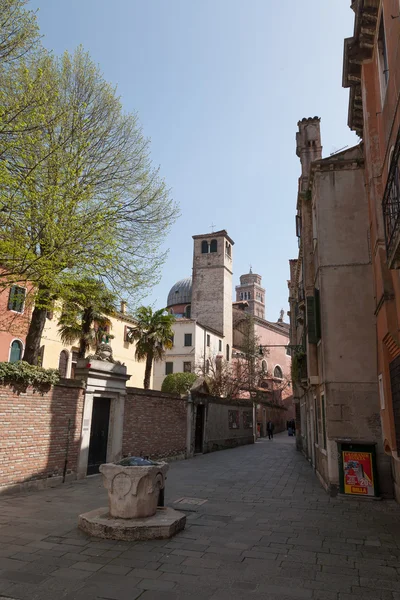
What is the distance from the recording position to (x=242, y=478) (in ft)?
44.9

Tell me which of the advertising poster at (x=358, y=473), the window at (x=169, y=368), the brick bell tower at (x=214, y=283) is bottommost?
the advertising poster at (x=358, y=473)

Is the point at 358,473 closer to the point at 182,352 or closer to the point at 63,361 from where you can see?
the point at 63,361

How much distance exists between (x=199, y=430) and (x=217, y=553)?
1680cm

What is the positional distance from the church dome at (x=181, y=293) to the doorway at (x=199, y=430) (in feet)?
147

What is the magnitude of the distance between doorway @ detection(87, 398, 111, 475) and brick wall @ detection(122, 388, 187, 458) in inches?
38.6

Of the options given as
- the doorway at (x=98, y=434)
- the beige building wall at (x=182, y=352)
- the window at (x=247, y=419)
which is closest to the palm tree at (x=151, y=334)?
the window at (x=247, y=419)

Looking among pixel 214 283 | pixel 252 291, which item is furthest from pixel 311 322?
pixel 252 291

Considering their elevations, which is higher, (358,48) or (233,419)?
(358,48)

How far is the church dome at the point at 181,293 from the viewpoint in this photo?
67.7 m

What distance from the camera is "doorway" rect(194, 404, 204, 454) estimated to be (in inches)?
859

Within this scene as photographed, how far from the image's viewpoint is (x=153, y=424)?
17.0 metres

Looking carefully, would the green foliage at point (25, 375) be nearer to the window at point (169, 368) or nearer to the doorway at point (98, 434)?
the doorway at point (98, 434)

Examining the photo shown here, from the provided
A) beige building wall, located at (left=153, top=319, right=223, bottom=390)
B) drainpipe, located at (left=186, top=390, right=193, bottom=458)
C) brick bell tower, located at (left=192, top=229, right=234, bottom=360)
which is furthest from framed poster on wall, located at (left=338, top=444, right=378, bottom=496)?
brick bell tower, located at (left=192, top=229, right=234, bottom=360)

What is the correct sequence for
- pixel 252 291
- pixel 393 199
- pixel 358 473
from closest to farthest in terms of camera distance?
pixel 393 199 → pixel 358 473 → pixel 252 291
